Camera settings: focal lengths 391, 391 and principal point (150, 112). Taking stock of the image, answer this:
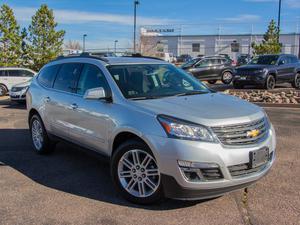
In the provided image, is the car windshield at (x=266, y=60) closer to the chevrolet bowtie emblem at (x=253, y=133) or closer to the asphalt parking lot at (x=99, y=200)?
the asphalt parking lot at (x=99, y=200)

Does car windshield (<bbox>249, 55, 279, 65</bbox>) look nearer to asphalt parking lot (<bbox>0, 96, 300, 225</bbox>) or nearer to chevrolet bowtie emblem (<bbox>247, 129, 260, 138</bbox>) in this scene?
asphalt parking lot (<bbox>0, 96, 300, 225</bbox>)

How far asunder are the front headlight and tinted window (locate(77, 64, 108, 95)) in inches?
53.9

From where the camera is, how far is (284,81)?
18484 mm

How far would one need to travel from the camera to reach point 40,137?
698 cm

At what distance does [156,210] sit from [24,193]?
179 cm

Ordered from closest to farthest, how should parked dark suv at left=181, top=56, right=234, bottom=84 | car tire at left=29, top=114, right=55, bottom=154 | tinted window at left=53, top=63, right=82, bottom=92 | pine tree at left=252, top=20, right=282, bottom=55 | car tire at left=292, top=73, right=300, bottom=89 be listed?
tinted window at left=53, top=63, right=82, bottom=92 < car tire at left=29, top=114, right=55, bottom=154 < car tire at left=292, top=73, right=300, bottom=89 < parked dark suv at left=181, top=56, right=234, bottom=84 < pine tree at left=252, top=20, right=282, bottom=55

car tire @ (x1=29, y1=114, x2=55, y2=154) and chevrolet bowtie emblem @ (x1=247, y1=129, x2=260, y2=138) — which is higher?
chevrolet bowtie emblem @ (x1=247, y1=129, x2=260, y2=138)

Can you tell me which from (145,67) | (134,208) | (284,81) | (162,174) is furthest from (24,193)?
(284,81)

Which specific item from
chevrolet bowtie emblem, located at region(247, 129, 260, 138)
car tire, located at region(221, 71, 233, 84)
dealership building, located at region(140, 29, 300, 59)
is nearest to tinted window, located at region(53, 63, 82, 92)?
chevrolet bowtie emblem, located at region(247, 129, 260, 138)

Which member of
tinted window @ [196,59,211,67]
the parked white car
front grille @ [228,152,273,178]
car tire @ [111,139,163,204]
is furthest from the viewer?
tinted window @ [196,59,211,67]

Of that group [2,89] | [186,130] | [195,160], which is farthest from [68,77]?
[2,89]

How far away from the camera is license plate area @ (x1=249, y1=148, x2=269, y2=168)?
4188mm

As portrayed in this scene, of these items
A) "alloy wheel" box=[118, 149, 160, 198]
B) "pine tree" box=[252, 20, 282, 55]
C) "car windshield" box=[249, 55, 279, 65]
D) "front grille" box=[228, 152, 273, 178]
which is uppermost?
"pine tree" box=[252, 20, 282, 55]

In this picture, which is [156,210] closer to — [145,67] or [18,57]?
[145,67]
